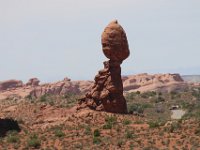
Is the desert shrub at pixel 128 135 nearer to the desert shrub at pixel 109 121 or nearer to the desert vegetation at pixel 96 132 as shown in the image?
the desert vegetation at pixel 96 132

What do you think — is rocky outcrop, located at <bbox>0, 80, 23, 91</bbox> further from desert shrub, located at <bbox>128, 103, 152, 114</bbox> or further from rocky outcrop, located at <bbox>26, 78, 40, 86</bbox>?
desert shrub, located at <bbox>128, 103, 152, 114</bbox>

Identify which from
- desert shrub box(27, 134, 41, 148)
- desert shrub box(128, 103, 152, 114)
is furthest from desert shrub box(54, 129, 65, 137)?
desert shrub box(128, 103, 152, 114)

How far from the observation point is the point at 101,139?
3847 centimetres

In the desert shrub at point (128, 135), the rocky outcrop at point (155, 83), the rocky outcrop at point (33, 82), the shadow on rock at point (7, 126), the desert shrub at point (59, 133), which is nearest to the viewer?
the desert shrub at point (128, 135)

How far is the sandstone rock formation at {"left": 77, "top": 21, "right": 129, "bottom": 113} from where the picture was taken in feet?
155

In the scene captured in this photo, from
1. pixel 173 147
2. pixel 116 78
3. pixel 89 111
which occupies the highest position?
pixel 116 78

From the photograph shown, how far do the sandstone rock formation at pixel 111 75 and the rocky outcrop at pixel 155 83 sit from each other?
314 ft

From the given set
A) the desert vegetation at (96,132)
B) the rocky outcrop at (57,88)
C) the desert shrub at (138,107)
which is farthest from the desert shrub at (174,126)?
the rocky outcrop at (57,88)

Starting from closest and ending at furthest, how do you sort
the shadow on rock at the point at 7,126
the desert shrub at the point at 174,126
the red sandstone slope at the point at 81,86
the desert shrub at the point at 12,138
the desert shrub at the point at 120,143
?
the desert shrub at the point at 120,143 → the desert shrub at the point at 12,138 → the desert shrub at the point at 174,126 → the shadow on rock at the point at 7,126 → the red sandstone slope at the point at 81,86

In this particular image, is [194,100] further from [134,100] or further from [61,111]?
[61,111]

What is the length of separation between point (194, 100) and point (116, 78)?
51.7 metres

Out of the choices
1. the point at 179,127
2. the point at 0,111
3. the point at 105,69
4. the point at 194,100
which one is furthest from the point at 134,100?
the point at 179,127

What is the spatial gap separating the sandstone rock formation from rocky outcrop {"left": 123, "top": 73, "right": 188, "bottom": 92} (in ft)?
314

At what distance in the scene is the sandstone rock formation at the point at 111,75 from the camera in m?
47.3
